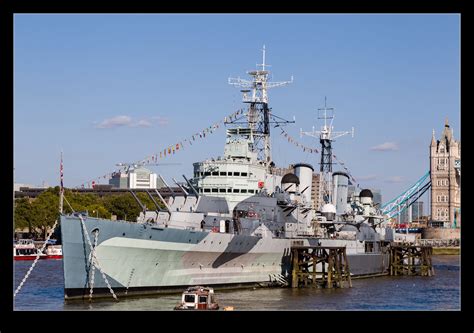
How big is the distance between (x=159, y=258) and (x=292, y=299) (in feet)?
23.6

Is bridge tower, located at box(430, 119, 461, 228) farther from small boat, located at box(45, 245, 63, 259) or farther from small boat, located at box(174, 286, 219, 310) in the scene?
small boat, located at box(174, 286, 219, 310)

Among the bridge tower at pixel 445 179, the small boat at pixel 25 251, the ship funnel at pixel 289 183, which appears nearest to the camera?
Answer: the ship funnel at pixel 289 183

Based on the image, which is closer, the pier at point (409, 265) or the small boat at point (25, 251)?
the pier at point (409, 265)

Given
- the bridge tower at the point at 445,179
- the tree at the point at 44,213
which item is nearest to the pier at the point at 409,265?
the tree at the point at 44,213

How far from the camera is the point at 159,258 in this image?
127 ft

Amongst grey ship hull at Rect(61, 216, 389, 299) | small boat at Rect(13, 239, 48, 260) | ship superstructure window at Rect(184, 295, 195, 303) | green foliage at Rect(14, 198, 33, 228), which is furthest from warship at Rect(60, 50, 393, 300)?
green foliage at Rect(14, 198, 33, 228)

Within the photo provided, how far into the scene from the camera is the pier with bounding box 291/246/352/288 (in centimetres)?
4819

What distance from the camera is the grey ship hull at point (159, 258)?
35719mm

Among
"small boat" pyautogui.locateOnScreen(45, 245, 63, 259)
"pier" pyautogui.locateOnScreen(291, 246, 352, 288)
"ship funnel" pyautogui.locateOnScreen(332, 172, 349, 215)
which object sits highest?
"ship funnel" pyautogui.locateOnScreen(332, 172, 349, 215)

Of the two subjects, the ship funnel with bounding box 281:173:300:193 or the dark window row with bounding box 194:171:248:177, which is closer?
the dark window row with bounding box 194:171:248:177

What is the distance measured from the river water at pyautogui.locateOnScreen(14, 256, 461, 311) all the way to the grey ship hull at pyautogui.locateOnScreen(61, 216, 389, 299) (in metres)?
0.76

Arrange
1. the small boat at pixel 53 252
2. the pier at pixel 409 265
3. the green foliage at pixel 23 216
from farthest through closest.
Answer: the green foliage at pixel 23 216
the small boat at pixel 53 252
the pier at pixel 409 265

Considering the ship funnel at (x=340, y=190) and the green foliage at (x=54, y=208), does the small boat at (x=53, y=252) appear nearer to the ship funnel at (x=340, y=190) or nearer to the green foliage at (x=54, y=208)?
the green foliage at (x=54, y=208)

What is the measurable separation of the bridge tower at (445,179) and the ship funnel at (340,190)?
9802cm
